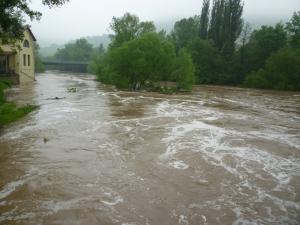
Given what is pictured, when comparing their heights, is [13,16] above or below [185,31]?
below

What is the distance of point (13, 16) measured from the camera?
1561 centimetres

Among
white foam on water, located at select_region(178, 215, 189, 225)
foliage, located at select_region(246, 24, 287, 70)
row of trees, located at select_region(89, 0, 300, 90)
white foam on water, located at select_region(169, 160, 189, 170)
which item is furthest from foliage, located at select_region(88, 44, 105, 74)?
white foam on water, located at select_region(178, 215, 189, 225)

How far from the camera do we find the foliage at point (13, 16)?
47.5ft

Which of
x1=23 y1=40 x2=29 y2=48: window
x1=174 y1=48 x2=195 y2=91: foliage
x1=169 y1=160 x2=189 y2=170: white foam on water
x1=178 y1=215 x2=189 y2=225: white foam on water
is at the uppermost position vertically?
x1=23 y1=40 x2=29 y2=48: window

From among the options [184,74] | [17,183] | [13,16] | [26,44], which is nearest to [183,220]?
[17,183]

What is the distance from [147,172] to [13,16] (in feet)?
33.4

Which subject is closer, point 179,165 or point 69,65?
point 179,165

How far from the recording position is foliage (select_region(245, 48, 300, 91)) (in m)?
48.2

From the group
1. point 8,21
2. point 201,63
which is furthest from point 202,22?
point 8,21

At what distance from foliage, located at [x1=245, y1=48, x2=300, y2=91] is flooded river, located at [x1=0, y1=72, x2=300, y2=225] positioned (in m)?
31.7

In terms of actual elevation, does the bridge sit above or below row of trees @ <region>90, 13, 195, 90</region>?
below

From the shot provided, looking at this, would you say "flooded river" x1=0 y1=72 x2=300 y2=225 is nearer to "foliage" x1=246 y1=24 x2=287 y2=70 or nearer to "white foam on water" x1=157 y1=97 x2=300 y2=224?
"white foam on water" x1=157 y1=97 x2=300 y2=224

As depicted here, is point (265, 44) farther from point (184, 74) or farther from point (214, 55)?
point (184, 74)

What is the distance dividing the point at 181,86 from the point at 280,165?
29.4 metres
